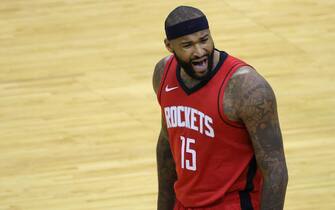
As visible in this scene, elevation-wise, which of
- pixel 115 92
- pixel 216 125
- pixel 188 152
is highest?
pixel 216 125

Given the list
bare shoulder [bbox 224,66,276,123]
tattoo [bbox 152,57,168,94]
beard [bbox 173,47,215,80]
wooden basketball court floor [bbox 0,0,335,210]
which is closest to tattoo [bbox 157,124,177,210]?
tattoo [bbox 152,57,168,94]

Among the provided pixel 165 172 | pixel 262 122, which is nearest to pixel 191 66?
pixel 262 122

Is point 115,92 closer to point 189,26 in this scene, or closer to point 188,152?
point 188,152

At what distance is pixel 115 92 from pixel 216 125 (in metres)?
3.93

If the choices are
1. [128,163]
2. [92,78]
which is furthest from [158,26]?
[128,163]

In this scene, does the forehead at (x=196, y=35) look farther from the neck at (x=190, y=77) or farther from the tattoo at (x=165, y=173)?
the tattoo at (x=165, y=173)

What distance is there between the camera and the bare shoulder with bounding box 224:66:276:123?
11.1 feet

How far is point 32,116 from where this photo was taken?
7043 mm

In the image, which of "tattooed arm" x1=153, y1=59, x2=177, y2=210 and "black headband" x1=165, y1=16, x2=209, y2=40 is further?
"tattooed arm" x1=153, y1=59, x2=177, y2=210

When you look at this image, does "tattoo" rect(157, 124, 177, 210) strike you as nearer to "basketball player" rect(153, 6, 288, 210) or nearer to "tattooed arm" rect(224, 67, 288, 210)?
"basketball player" rect(153, 6, 288, 210)

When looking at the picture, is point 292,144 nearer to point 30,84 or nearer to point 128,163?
point 128,163

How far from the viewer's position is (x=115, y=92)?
736cm

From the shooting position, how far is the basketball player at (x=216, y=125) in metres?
3.43

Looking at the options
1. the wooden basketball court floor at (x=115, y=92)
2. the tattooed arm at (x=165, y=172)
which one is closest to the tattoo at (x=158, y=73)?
the tattooed arm at (x=165, y=172)
